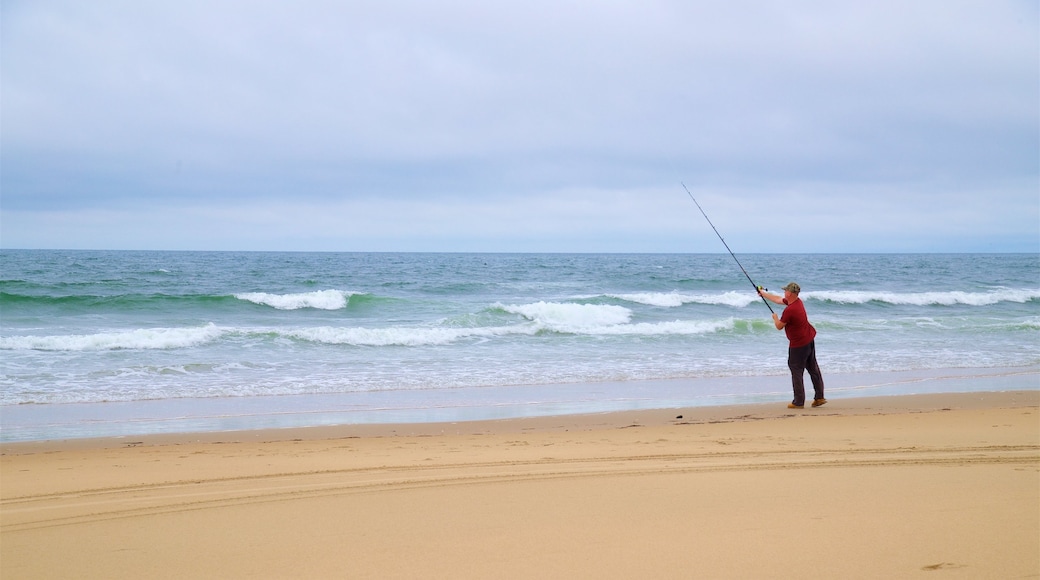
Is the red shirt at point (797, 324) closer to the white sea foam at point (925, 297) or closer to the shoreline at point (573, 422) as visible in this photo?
the shoreline at point (573, 422)

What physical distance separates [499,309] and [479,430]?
1451 cm

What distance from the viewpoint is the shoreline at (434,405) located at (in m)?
8.19

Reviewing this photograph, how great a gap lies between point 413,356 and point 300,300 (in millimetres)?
12647

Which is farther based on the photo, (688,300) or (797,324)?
(688,300)

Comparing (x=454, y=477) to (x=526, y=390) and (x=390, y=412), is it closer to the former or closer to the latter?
(x=390, y=412)

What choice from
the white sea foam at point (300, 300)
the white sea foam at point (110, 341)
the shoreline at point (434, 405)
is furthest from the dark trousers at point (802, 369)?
the white sea foam at point (300, 300)

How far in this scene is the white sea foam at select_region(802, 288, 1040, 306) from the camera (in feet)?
97.0

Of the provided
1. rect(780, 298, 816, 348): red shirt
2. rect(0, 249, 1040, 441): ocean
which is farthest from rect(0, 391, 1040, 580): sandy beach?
rect(0, 249, 1040, 441): ocean

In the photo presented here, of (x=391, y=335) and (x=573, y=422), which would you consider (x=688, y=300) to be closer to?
(x=391, y=335)

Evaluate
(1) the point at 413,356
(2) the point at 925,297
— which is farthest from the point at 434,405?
(2) the point at 925,297

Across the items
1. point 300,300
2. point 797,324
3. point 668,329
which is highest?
point 797,324

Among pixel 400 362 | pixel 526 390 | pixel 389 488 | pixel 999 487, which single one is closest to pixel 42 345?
pixel 400 362

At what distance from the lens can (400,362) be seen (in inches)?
531

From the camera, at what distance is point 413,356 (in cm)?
1432
